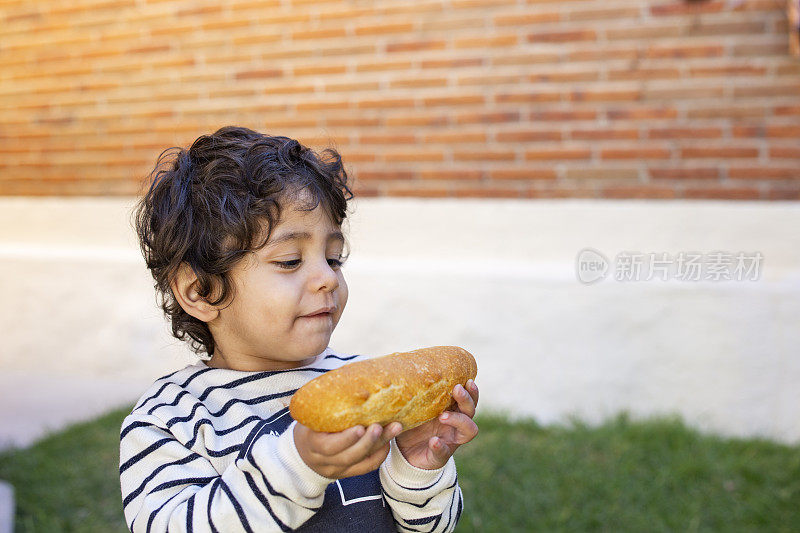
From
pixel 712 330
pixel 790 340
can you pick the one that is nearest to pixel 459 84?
pixel 712 330

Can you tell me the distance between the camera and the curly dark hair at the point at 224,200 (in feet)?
4.54

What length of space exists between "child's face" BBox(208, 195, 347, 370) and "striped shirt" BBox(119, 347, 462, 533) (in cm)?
12

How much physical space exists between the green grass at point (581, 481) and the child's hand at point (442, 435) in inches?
72.4

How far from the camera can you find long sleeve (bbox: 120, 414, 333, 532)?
1.16 m

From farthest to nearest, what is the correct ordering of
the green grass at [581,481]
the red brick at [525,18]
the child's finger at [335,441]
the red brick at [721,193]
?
the red brick at [525,18]
the red brick at [721,193]
the green grass at [581,481]
the child's finger at [335,441]

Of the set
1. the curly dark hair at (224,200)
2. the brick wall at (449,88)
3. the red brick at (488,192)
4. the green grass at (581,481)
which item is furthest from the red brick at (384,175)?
the curly dark hair at (224,200)

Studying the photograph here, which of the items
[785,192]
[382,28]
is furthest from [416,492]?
[382,28]

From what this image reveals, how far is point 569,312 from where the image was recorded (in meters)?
3.95

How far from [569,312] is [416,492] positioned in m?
2.77

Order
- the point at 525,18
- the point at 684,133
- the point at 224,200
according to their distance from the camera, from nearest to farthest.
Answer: the point at 224,200, the point at 684,133, the point at 525,18

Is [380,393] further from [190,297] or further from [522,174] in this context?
[522,174]

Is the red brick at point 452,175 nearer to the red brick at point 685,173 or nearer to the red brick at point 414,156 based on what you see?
the red brick at point 414,156

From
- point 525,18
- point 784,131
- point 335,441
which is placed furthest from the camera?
point 525,18

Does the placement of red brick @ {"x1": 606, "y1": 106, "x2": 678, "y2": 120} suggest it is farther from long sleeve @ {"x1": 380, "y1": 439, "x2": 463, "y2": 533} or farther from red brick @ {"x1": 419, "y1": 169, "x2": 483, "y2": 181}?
long sleeve @ {"x1": 380, "y1": 439, "x2": 463, "y2": 533}
